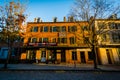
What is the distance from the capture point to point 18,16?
57.8 ft

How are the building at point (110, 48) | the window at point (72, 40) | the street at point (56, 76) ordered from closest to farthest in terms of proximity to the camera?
1. the street at point (56, 76)
2. the building at point (110, 48)
3. the window at point (72, 40)

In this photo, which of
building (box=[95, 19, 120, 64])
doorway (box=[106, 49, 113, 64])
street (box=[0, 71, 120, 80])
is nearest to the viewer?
street (box=[0, 71, 120, 80])

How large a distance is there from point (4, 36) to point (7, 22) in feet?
7.16

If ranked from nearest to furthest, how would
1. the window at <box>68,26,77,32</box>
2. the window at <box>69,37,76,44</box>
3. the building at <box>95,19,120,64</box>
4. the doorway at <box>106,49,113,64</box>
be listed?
the building at <box>95,19,120,64</box>, the doorway at <box>106,49,113,64</box>, the window at <box>69,37,76,44</box>, the window at <box>68,26,77,32</box>

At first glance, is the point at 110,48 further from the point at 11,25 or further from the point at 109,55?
the point at 11,25

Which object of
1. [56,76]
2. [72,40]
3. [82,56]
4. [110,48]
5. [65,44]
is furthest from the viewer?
[72,40]

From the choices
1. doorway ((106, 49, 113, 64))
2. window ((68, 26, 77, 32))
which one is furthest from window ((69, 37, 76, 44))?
doorway ((106, 49, 113, 64))

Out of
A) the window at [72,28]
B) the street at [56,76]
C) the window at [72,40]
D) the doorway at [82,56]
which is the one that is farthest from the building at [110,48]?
the street at [56,76]

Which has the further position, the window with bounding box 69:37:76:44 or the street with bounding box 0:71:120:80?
the window with bounding box 69:37:76:44

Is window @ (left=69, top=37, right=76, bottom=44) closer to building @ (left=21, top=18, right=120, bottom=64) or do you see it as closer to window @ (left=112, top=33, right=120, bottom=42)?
building @ (left=21, top=18, right=120, bottom=64)

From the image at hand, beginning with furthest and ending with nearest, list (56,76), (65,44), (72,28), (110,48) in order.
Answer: (72,28) < (65,44) < (110,48) < (56,76)

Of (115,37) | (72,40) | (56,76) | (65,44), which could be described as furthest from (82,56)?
(56,76)

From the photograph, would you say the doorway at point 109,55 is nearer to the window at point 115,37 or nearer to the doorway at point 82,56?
the window at point 115,37

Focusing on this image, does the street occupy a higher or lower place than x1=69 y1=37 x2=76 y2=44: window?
lower
